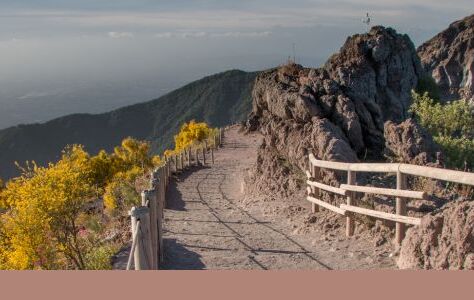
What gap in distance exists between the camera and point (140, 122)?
170 meters

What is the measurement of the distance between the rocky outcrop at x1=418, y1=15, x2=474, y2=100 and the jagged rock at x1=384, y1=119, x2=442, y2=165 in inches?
1888

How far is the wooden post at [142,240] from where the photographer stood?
7.36 metres

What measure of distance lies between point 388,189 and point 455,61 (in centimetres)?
5533

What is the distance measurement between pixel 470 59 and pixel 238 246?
5438 centimetres

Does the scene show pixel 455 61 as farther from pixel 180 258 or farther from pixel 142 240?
pixel 142 240

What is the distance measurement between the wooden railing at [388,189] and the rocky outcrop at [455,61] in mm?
50162

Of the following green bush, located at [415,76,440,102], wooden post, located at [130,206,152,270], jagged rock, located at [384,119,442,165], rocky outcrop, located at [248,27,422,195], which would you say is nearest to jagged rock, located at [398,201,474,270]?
wooden post, located at [130,206,152,270]

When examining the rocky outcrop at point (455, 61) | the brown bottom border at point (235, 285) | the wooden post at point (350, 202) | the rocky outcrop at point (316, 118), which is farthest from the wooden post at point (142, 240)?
the rocky outcrop at point (455, 61)

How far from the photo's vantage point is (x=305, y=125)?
52.0 feet

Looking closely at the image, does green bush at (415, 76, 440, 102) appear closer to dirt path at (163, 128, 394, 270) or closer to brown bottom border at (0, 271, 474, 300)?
dirt path at (163, 128, 394, 270)

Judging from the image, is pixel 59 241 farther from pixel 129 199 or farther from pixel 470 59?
pixel 470 59

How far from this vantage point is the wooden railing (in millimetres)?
8102

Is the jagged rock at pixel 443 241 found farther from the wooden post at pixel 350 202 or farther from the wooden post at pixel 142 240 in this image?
the wooden post at pixel 142 240

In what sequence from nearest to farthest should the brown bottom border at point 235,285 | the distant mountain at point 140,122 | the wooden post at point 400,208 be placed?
the brown bottom border at point 235,285 → the wooden post at point 400,208 → the distant mountain at point 140,122
